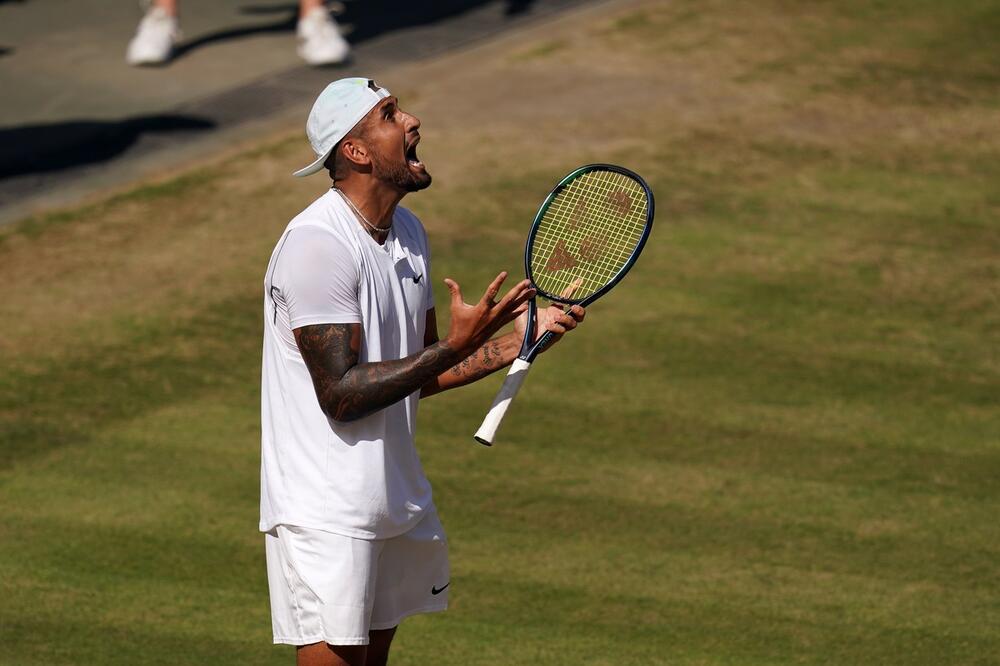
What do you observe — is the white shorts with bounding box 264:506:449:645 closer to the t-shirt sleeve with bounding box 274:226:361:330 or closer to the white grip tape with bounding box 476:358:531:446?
the white grip tape with bounding box 476:358:531:446

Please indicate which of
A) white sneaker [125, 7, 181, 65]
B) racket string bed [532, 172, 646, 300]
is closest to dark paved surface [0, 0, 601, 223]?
white sneaker [125, 7, 181, 65]

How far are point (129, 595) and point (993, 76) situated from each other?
31.7 feet

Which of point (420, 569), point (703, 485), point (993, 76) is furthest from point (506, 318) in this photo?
point (993, 76)

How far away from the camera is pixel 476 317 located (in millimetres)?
4445

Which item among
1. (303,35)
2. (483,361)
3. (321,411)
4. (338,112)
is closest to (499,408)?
(483,361)

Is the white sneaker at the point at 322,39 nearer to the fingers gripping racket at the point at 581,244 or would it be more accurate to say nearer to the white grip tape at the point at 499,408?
the fingers gripping racket at the point at 581,244

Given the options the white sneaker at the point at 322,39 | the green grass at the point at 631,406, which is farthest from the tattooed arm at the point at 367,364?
the white sneaker at the point at 322,39

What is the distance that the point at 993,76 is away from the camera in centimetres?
1359

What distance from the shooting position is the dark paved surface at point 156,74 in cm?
1160

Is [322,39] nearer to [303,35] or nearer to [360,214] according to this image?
[303,35]

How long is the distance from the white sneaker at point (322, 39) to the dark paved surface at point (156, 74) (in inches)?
4.9

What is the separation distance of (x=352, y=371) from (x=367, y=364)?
6 centimetres

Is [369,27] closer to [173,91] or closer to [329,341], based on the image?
[173,91]

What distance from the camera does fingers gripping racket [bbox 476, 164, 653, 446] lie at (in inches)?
205
